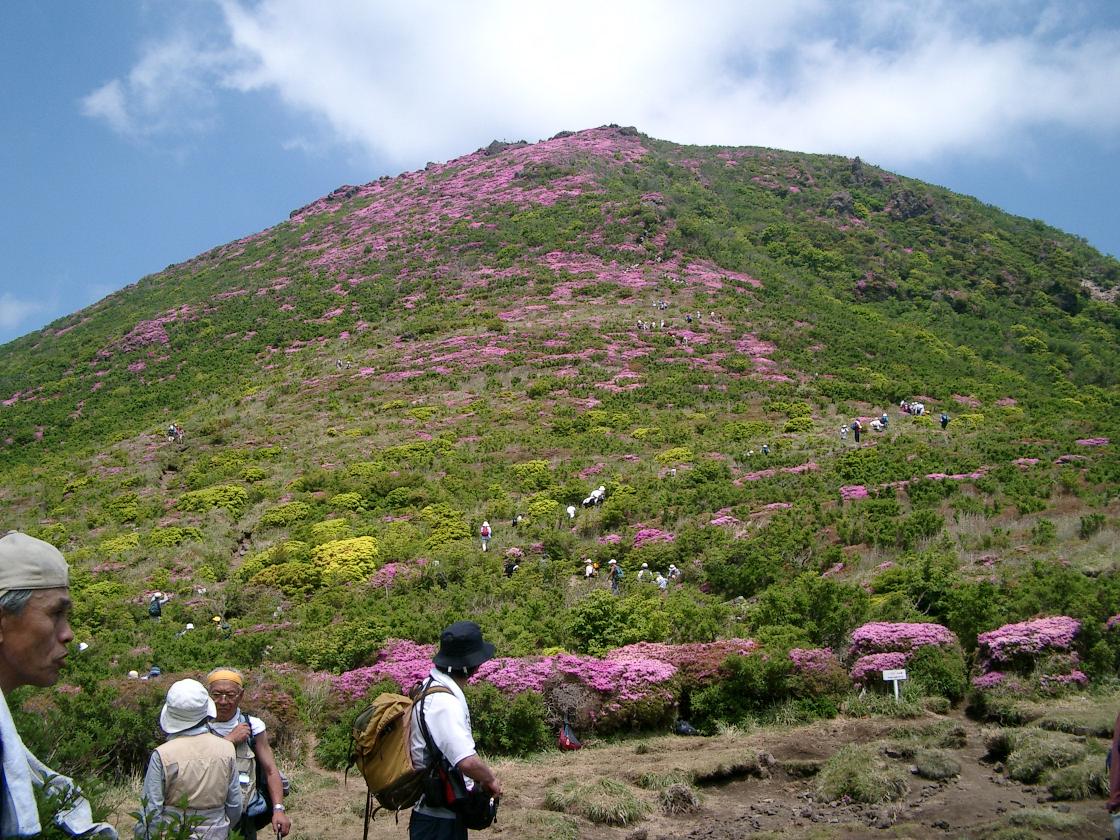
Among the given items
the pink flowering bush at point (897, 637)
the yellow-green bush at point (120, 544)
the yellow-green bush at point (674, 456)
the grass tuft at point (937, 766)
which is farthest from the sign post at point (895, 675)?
the yellow-green bush at point (120, 544)

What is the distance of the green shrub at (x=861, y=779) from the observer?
727cm

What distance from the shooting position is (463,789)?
3.86 meters

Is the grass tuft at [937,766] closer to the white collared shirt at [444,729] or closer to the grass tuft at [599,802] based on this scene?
the grass tuft at [599,802]

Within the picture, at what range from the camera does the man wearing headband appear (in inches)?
174

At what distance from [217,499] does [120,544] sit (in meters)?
3.19

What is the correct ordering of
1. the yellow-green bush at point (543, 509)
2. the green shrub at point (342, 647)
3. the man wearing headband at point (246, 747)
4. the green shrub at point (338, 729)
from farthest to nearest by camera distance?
1. the yellow-green bush at point (543, 509)
2. the green shrub at point (342, 647)
3. the green shrub at point (338, 729)
4. the man wearing headband at point (246, 747)

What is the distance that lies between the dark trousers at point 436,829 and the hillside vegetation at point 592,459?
7.73 feet

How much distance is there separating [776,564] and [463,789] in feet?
42.8

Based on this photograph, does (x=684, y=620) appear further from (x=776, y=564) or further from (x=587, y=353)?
(x=587, y=353)

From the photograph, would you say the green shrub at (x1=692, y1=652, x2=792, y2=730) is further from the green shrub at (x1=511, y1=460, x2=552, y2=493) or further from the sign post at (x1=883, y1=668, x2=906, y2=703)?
the green shrub at (x1=511, y1=460, x2=552, y2=493)

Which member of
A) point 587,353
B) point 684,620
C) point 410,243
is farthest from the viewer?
point 410,243

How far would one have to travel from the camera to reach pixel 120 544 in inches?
848

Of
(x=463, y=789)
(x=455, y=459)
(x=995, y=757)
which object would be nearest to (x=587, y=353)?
(x=455, y=459)

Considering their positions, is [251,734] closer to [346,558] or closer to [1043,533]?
[346,558]
